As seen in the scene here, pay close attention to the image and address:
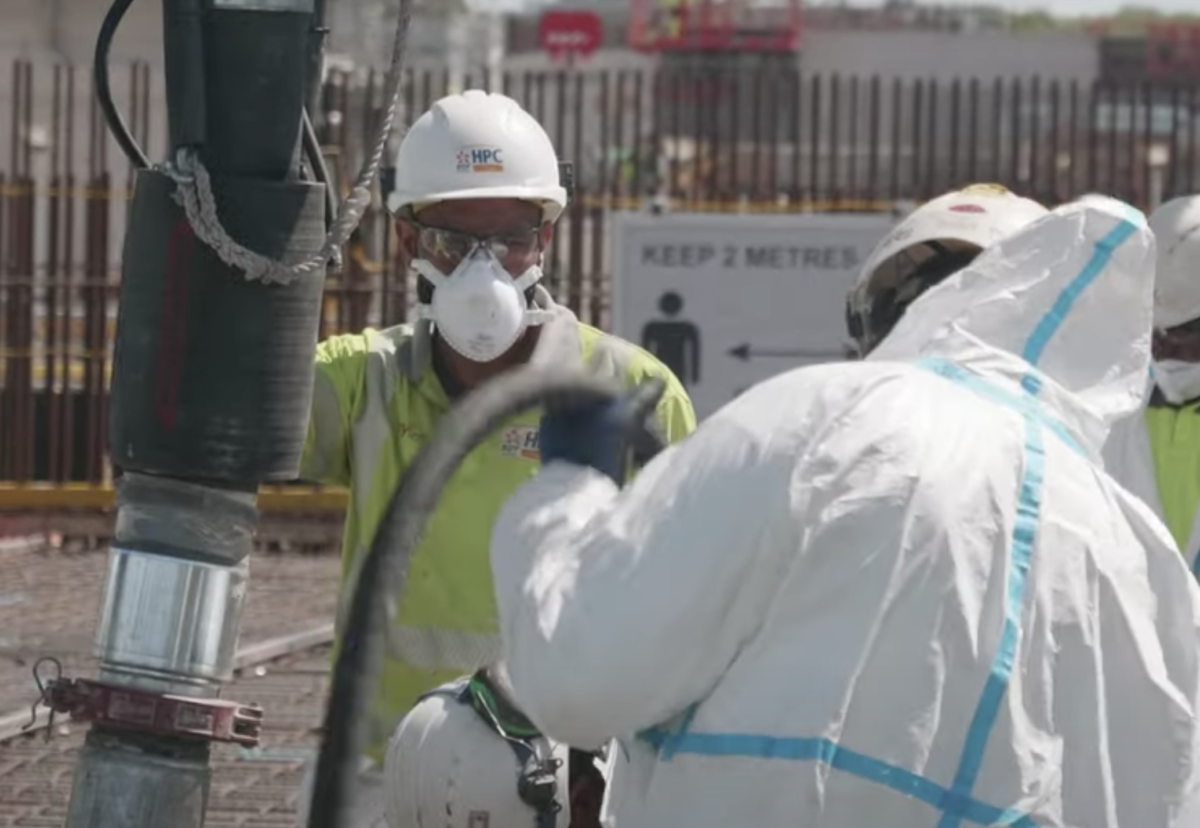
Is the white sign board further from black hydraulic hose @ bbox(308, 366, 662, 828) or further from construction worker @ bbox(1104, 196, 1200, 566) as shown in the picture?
black hydraulic hose @ bbox(308, 366, 662, 828)

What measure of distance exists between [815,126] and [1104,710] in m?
14.3

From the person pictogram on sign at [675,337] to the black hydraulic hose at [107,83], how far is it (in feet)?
35.8

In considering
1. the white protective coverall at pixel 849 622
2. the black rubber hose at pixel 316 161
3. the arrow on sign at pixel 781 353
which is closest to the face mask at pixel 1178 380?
the black rubber hose at pixel 316 161

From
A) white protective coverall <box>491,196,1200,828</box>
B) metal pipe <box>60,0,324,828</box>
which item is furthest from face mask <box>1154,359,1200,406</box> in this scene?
white protective coverall <box>491,196,1200,828</box>

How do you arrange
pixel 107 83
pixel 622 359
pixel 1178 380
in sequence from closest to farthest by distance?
1. pixel 107 83
2. pixel 622 359
3. pixel 1178 380

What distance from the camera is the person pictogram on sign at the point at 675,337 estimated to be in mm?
15211

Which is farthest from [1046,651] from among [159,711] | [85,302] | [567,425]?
[85,302]

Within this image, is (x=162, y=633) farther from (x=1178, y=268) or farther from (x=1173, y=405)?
(x=1178, y=268)

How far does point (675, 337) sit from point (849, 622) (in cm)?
1223

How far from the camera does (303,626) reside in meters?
13.0

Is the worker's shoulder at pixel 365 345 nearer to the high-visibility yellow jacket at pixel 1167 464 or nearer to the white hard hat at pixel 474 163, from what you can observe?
the white hard hat at pixel 474 163

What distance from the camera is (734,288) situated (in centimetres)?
1528

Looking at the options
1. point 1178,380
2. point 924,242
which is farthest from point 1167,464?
point 924,242

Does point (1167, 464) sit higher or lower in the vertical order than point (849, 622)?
lower
